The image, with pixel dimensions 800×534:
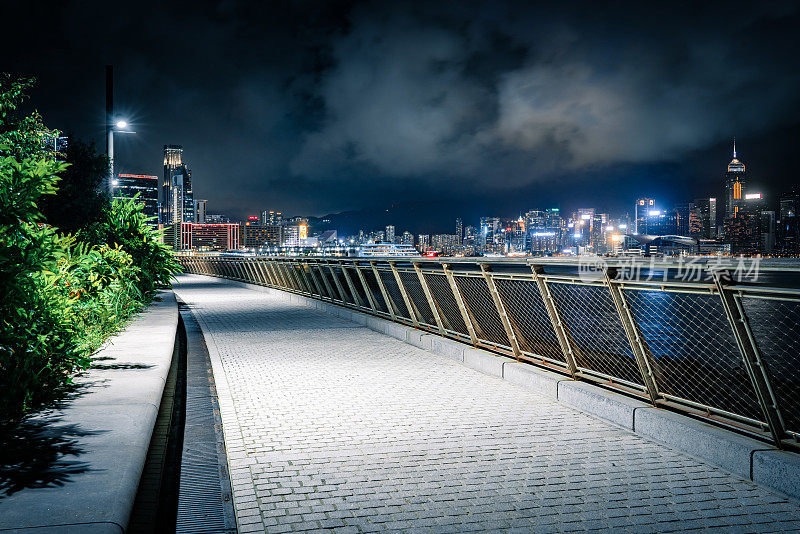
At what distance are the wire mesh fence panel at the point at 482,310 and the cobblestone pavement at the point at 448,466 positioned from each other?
1172mm

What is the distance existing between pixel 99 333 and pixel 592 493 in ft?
25.2

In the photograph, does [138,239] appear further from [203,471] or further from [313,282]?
[203,471]

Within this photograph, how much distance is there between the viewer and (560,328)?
22.5ft

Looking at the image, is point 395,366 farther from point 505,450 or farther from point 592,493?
point 592,493

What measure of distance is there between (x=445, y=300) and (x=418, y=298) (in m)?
1.92

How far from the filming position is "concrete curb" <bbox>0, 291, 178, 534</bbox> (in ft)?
10.1

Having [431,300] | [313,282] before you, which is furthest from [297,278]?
[431,300]

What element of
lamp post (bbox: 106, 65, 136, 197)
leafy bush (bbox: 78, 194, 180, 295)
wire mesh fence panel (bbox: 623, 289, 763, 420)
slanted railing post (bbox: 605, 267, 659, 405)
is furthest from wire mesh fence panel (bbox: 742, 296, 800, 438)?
lamp post (bbox: 106, 65, 136, 197)

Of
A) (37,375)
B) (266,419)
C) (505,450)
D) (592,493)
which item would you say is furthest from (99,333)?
(592,493)

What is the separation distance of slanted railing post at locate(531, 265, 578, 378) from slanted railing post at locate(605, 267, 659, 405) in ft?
3.50

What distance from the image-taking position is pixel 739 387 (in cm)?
1119

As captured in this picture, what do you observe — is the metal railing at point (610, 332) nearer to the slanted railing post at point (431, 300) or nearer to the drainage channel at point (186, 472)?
the slanted railing post at point (431, 300)

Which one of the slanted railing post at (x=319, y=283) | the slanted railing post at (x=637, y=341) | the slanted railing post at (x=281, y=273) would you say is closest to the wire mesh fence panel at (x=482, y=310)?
the slanted railing post at (x=637, y=341)

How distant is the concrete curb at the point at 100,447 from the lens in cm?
307
